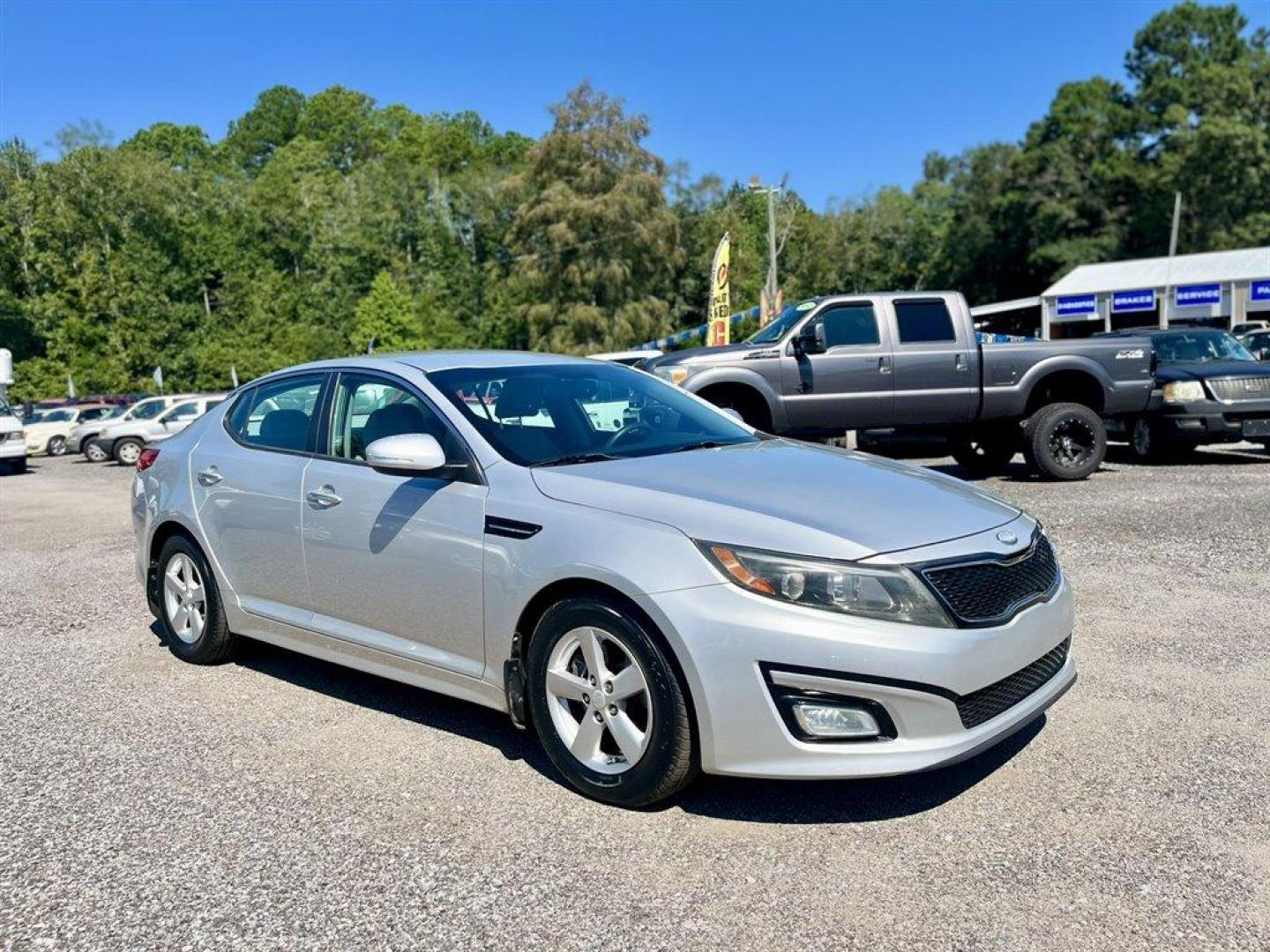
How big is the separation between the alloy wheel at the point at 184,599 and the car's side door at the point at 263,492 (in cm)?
33

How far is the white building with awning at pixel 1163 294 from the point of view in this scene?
1473 inches

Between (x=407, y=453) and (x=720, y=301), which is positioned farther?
(x=720, y=301)

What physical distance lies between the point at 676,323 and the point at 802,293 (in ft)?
41.3

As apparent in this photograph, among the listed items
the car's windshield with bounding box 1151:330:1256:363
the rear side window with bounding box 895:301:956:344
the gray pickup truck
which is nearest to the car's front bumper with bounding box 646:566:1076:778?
the gray pickup truck

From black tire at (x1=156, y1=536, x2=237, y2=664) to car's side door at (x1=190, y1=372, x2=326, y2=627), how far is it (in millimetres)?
189

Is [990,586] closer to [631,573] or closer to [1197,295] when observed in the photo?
[631,573]

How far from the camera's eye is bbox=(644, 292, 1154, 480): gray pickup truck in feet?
36.9

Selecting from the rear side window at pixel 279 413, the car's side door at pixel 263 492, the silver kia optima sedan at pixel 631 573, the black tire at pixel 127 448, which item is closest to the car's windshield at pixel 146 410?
the black tire at pixel 127 448

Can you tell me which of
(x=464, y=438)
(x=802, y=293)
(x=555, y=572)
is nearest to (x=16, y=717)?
(x=464, y=438)

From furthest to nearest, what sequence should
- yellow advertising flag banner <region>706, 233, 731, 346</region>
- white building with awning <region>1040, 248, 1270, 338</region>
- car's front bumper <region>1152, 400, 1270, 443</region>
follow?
white building with awning <region>1040, 248, 1270, 338</region>
yellow advertising flag banner <region>706, 233, 731, 346</region>
car's front bumper <region>1152, 400, 1270, 443</region>

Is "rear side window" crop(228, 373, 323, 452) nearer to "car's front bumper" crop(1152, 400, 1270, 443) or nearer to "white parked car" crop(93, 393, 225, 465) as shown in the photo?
"car's front bumper" crop(1152, 400, 1270, 443)

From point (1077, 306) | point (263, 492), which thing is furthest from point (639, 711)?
point (1077, 306)

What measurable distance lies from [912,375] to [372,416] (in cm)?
799

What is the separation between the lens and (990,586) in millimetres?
3527
